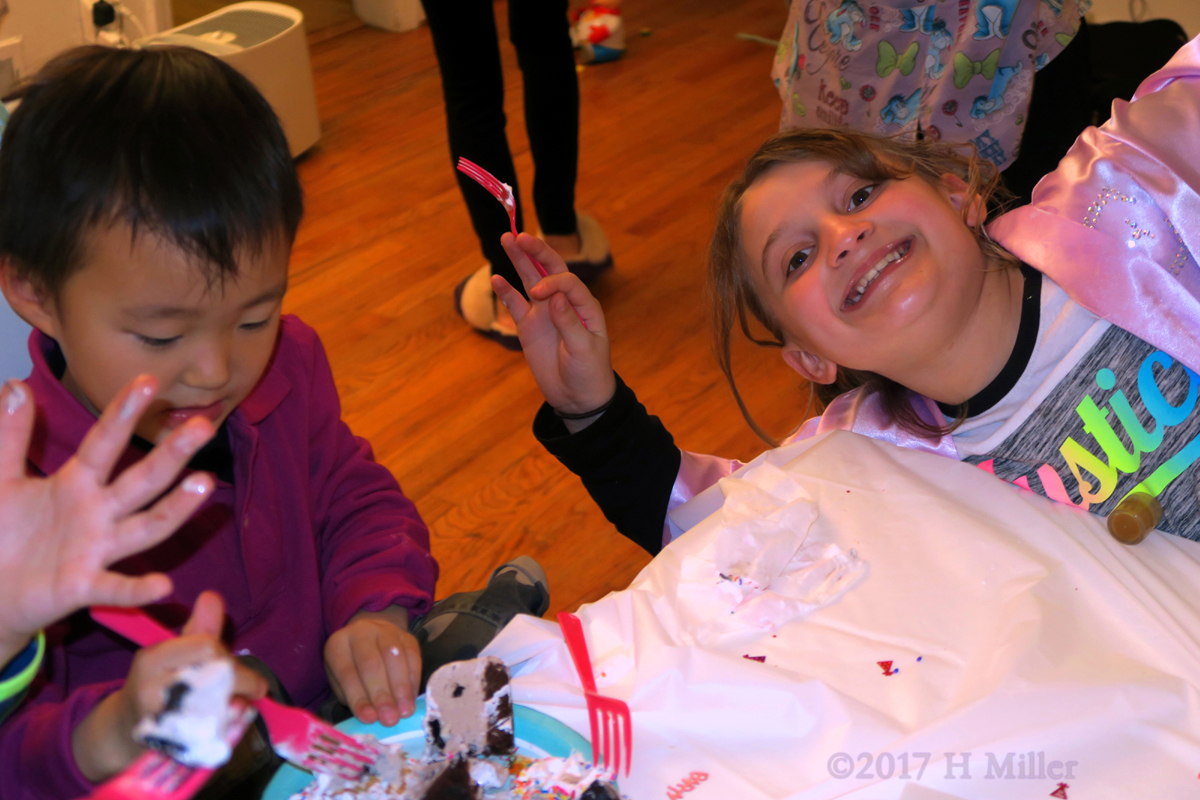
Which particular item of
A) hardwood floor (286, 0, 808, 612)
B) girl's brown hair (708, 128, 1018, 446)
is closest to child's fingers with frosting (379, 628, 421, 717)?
girl's brown hair (708, 128, 1018, 446)

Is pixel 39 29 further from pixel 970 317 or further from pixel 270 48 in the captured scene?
pixel 970 317

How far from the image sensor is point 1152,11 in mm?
2730

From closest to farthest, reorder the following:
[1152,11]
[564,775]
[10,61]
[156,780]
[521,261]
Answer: [156,780]
[564,775]
[521,261]
[10,61]
[1152,11]

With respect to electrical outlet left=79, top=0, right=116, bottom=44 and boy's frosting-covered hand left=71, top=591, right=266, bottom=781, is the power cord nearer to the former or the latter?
electrical outlet left=79, top=0, right=116, bottom=44

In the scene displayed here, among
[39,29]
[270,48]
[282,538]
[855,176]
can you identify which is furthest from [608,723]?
[39,29]

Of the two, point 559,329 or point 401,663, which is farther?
point 559,329

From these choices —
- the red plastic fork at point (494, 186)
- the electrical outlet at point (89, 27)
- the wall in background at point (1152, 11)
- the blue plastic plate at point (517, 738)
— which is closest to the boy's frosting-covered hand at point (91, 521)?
the blue plastic plate at point (517, 738)

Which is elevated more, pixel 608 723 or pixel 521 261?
pixel 521 261

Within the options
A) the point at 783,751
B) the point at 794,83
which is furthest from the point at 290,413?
the point at 794,83

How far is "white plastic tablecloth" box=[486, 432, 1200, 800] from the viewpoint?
58 cm

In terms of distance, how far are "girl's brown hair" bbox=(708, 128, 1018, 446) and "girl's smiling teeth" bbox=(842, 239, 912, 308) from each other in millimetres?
93

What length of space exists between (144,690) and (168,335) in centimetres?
29

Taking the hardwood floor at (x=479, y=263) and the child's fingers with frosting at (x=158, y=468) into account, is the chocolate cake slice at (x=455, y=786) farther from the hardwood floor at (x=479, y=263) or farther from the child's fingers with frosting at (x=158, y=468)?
the hardwood floor at (x=479, y=263)

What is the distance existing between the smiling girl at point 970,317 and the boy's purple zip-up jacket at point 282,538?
0.65ft
